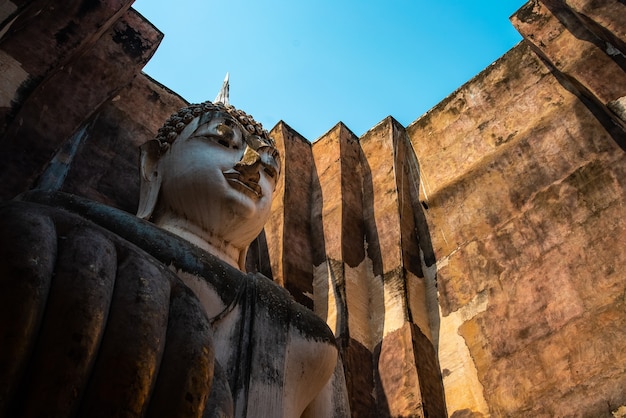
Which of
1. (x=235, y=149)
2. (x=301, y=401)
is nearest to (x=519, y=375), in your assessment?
(x=301, y=401)

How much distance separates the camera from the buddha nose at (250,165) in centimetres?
355

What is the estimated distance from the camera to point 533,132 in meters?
5.07

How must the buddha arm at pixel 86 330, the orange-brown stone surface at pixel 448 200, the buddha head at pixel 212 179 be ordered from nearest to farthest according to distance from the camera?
1. the buddha arm at pixel 86 330
2. the buddha head at pixel 212 179
3. the orange-brown stone surface at pixel 448 200

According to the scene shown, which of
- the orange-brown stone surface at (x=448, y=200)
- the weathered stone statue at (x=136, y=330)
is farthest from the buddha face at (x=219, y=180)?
the orange-brown stone surface at (x=448, y=200)

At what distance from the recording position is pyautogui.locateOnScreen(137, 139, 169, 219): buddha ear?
145 inches

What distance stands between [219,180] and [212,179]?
4 centimetres

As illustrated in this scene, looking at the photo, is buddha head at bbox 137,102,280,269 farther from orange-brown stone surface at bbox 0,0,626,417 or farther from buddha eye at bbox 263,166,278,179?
orange-brown stone surface at bbox 0,0,626,417

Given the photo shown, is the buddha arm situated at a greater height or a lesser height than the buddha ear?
lesser

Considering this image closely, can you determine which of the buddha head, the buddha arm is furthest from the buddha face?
the buddha arm

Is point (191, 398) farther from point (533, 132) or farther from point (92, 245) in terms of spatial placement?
point (533, 132)

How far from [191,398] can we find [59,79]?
11.7 ft

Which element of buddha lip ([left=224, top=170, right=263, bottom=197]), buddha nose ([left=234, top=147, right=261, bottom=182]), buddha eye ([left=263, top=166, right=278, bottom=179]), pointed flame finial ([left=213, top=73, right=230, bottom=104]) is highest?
pointed flame finial ([left=213, top=73, right=230, bottom=104])

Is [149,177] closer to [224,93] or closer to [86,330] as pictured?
[224,93]

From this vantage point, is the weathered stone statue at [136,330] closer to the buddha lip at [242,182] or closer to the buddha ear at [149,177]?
the buddha lip at [242,182]
